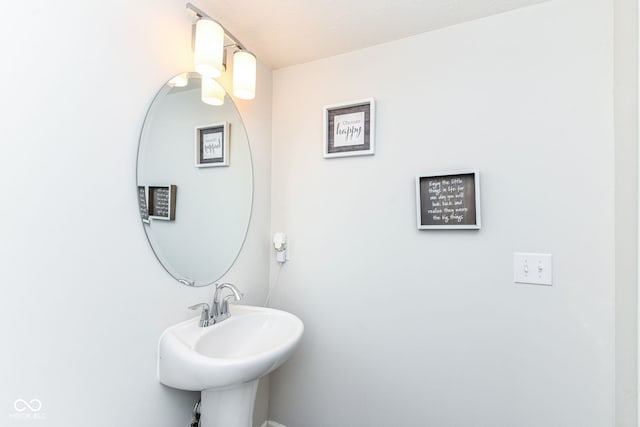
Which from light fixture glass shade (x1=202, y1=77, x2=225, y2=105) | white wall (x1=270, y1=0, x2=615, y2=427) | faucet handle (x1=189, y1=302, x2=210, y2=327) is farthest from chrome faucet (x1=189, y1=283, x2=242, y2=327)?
light fixture glass shade (x1=202, y1=77, x2=225, y2=105)

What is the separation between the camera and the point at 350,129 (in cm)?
156

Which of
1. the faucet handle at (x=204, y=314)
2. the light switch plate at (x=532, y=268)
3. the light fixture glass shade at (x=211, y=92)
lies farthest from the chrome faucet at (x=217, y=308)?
the light switch plate at (x=532, y=268)

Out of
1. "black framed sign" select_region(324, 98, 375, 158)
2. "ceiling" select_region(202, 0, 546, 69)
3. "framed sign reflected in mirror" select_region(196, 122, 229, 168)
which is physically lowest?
"framed sign reflected in mirror" select_region(196, 122, 229, 168)

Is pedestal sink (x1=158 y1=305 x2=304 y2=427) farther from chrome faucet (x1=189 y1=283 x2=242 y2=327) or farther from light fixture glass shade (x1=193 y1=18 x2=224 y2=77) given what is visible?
light fixture glass shade (x1=193 y1=18 x2=224 y2=77)

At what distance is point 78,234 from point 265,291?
1.00m

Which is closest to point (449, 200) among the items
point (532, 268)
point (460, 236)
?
point (460, 236)

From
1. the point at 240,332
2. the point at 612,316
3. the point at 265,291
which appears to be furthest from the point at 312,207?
the point at 612,316

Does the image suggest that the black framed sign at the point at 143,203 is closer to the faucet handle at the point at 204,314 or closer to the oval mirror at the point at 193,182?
A: the oval mirror at the point at 193,182

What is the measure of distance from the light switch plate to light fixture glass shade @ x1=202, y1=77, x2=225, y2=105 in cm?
143

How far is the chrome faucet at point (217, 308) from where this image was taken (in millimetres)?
1217

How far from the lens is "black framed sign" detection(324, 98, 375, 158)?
1.51m

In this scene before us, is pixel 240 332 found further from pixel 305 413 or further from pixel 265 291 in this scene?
pixel 305 413

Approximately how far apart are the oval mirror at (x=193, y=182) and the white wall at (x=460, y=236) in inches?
12.6

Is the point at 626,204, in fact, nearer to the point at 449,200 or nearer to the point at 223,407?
the point at 449,200
